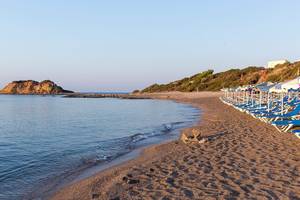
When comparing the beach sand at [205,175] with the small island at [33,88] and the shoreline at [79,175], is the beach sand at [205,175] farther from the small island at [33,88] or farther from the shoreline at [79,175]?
the small island at [33,88]

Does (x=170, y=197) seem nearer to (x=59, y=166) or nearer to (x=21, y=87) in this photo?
(x=59, y=166)

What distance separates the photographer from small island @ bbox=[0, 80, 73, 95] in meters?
146

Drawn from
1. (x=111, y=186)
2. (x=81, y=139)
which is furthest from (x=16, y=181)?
(x=81, y=139)

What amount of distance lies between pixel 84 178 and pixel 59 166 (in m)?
1.83

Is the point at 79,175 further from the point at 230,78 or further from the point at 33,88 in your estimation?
the point at 33,88

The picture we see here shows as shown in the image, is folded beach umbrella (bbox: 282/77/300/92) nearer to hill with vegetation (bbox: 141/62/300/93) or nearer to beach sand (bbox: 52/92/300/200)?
beach sand (bbox: 52/92/300/200)

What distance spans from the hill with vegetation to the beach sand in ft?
150

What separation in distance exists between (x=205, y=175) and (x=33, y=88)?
15512cm

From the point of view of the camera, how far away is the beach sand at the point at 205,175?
5.49 metres

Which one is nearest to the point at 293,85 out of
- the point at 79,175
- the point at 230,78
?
the point at 79,175

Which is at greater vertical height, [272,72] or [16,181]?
[272,72]

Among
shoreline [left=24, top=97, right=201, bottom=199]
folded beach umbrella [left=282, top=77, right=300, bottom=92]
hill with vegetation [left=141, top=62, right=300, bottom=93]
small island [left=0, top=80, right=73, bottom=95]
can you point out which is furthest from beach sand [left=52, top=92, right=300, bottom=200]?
small island [left=0, top=80, right=73, bottom=95]

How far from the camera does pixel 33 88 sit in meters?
151

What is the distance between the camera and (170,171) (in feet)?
23.4
